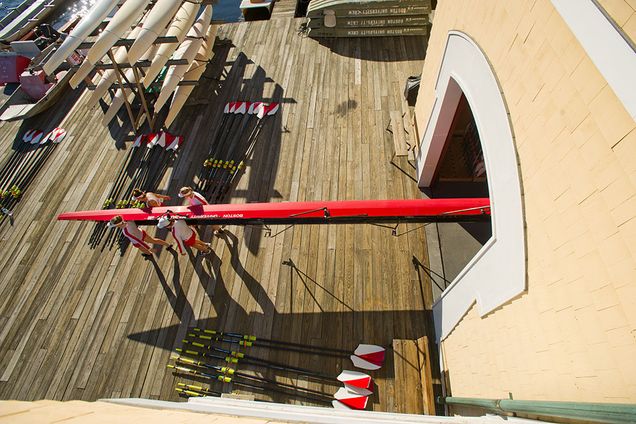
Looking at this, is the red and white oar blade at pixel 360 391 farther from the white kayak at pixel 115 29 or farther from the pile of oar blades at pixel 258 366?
the white kayak at pixel 115 29

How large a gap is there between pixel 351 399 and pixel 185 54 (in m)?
11.7

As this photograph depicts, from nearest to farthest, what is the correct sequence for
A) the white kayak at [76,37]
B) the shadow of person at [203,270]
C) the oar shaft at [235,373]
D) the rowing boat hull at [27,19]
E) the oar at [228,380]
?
the oar at [228,380], the oar shaft at [235,373], the shadow of person at [203,270], the white kayak at [76,37], the rowing boat hull at [27,19]

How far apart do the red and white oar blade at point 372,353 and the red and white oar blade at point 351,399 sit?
2.27 feet

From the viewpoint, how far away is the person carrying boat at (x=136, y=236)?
23.3ft

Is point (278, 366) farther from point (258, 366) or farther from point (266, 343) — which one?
point (266, 343)

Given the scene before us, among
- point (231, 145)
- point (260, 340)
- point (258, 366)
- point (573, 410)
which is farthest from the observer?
point (231, 145)

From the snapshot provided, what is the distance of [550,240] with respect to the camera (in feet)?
9.96

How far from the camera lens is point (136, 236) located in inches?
301

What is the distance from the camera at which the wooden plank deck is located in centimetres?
699

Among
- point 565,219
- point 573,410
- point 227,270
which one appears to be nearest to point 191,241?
point 227,270

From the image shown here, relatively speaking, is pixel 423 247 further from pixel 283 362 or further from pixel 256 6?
pixel 256 6

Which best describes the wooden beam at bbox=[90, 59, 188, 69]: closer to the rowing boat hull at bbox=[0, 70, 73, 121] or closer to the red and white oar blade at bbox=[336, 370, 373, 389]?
the rowing boat hull at bbox=[0, 70, 73, 121]

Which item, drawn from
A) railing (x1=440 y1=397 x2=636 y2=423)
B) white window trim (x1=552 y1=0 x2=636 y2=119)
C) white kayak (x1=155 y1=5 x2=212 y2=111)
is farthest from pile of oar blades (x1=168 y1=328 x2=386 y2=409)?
white kayak (x1=155 y1=5 x2=212 y2=111)

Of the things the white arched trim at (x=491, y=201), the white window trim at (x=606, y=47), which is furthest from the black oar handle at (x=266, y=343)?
the white window trim at (x=606, y=47)
